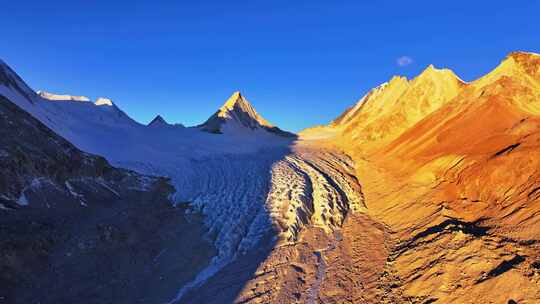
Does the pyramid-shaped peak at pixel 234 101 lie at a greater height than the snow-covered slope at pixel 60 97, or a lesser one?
greater

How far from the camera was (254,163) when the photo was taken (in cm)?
3173

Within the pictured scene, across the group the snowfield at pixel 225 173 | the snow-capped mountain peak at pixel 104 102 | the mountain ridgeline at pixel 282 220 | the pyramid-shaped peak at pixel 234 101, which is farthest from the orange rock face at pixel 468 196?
the pyramid-shaped peak at pixel 234 101

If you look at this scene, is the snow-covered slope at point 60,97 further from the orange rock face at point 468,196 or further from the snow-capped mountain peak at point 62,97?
the orange rock face at point 468,196

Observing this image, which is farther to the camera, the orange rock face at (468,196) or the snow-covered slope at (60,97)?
the snow-covered slope at (60,97)

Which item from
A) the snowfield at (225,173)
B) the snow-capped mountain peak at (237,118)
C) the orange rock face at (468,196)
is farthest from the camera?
the snow-capped mountain peak at (237,118)

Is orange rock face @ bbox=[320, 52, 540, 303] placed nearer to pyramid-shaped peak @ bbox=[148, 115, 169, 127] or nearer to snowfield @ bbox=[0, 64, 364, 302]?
snowfield @ bbox=[0, 64, 364, 302]

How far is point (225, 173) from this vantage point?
93.2 ft

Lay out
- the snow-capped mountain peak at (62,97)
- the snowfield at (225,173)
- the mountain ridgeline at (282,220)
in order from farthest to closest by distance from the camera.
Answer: the snow-capped mountain peak at (62,97) < the snowfield at (225,173) < the mountain ridgeline at (282,220)

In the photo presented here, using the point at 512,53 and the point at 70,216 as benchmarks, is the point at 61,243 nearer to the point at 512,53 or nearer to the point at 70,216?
the point at 70,216

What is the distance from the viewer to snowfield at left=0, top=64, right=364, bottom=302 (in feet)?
55.4

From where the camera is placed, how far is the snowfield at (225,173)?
16.9 m

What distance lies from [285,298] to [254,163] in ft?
68.5

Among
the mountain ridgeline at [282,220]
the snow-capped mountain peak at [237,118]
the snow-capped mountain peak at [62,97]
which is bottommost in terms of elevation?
the mountain ridgeline at [282,220]

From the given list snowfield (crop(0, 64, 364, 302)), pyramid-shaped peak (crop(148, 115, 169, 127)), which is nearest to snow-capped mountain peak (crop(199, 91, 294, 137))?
pyramid-shaped peak (crop(148, 115, 169, 127))
